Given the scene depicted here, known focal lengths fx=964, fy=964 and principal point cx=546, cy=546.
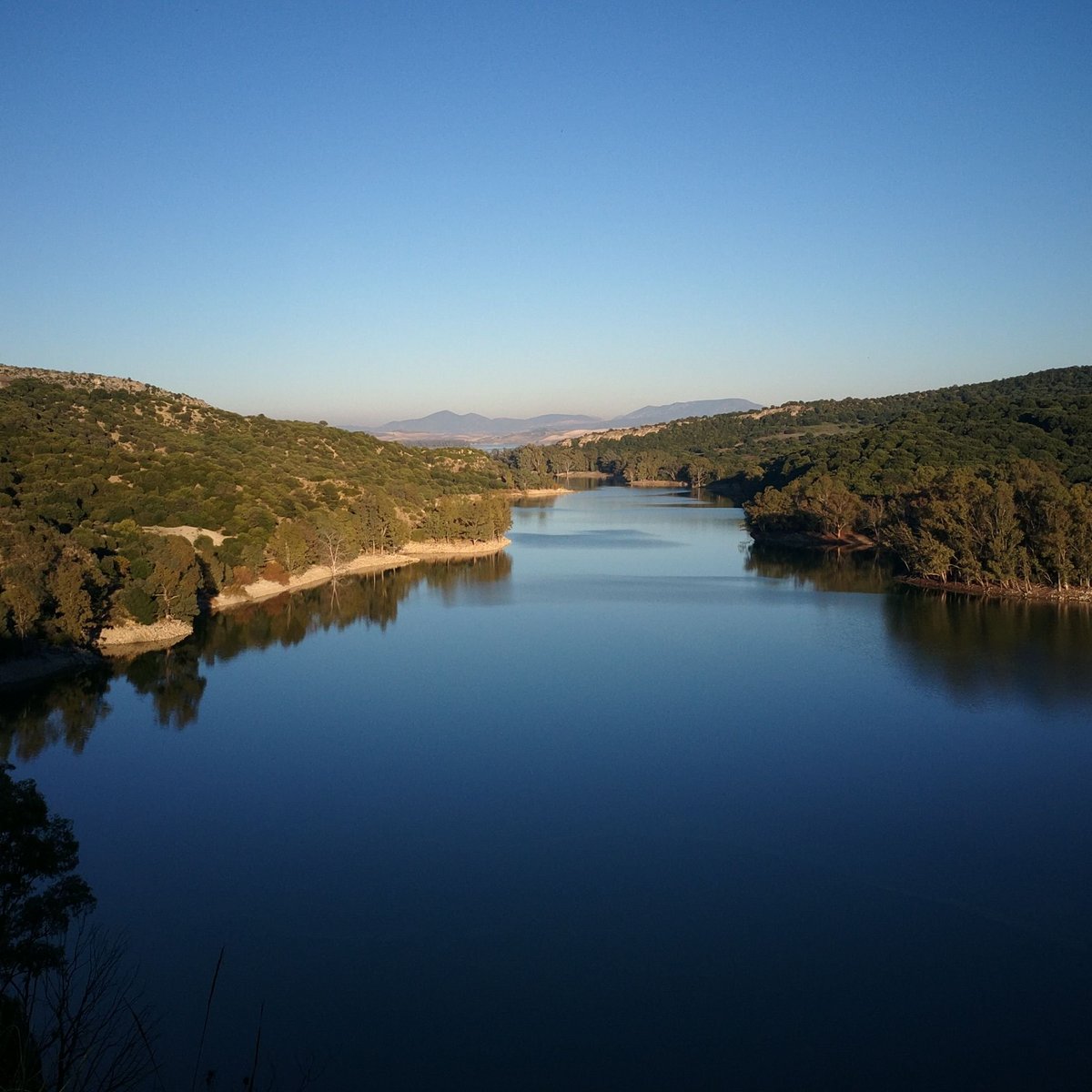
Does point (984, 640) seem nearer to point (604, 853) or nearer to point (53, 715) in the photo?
point (604, 853)

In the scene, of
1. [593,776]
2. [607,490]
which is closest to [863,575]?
[593,776]

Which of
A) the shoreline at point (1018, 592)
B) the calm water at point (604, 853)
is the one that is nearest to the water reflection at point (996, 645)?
the calm water at point (604, 853)

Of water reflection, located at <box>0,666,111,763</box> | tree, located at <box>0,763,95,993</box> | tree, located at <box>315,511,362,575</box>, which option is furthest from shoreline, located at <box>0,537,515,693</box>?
tree, located at <box>0,763,95,993</box>

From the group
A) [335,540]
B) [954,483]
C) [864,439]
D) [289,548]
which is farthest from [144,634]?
[864,439]

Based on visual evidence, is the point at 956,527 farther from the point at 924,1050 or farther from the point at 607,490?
the point at 607,490

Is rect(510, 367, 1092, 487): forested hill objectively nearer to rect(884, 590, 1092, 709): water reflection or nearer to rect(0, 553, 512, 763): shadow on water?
rect(884, 590, 1092, 709): water reflection

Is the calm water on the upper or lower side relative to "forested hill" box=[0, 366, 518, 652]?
lower
